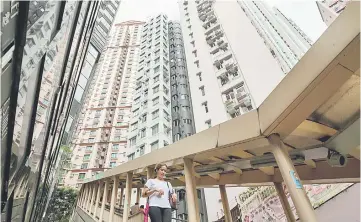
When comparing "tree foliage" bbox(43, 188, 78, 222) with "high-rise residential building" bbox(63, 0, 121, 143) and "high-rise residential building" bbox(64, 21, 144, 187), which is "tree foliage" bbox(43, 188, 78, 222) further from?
"high-rise residential building" bbox(63, 0, 121, 143)

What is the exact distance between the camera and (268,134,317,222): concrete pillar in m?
2.28

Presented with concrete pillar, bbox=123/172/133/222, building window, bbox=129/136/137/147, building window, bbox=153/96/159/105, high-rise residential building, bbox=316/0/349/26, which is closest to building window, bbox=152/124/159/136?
building window, bbox=129/136/137/147

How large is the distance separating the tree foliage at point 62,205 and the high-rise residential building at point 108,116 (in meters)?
8.52

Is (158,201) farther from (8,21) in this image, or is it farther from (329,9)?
(329,9)

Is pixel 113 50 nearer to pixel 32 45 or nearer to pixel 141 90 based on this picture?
pixel 141 90

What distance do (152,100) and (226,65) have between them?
12.7 metres

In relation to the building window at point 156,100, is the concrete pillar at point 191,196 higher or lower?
lower

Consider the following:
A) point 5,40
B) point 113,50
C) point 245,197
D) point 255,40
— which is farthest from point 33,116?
point 113,50

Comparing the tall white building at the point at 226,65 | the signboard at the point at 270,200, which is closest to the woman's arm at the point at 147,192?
the signboard at the point at 270,200

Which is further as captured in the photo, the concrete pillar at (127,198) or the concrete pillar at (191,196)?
the concrete pillar at (127,198)

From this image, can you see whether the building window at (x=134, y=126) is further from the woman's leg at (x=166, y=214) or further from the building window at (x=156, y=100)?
the woman's leg at (x=166, y=214)

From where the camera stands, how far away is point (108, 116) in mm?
48969

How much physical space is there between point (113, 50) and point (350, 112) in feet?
217

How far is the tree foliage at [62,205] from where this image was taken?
73.2 ft
